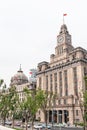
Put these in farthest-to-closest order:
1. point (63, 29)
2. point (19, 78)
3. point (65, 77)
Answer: point (19, 78), point (63, 29), point (65, 77)

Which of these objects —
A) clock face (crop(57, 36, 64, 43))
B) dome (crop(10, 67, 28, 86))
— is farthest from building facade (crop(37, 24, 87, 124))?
dome (crop(10, 67, 28, 86))

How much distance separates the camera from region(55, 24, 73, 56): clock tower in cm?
11600

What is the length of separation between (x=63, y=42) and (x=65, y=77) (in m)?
21.6

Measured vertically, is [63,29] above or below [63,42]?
above

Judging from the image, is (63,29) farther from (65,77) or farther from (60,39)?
(65,77)

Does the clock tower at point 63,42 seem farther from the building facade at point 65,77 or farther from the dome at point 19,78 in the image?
the dome at point 19,78

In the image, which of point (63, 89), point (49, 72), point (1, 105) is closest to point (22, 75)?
point (49, 72)

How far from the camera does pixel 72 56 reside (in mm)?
107312

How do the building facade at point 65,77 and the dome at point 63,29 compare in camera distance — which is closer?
the building facade at point 65,77

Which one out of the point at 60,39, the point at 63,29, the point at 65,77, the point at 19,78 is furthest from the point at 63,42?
the point at 19,78

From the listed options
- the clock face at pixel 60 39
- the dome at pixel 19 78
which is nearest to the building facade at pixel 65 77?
the clock face at pixel 60 39

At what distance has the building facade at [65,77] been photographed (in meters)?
96.9

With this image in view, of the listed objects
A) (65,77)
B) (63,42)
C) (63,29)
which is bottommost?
(65,77)

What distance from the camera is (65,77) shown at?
355 feet
